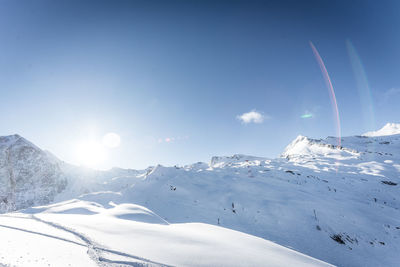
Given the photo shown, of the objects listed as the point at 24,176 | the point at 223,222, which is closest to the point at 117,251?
the point at 223,222

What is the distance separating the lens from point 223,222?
9.98m

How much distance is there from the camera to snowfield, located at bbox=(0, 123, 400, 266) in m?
3.11

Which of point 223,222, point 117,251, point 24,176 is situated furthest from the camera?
point 24,176

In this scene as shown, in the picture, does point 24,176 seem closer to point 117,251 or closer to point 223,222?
point 223,222

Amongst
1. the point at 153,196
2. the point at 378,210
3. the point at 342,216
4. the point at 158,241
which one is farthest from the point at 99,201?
the point at 378,210

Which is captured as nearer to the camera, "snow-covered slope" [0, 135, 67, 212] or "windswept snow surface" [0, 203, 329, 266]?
"windswept snow surface" [0, 203, 329, 266]

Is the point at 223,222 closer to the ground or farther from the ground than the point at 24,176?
closer to the ground

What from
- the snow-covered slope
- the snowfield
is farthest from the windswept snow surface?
the snow-covered slope

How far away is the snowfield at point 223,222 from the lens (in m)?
3.11

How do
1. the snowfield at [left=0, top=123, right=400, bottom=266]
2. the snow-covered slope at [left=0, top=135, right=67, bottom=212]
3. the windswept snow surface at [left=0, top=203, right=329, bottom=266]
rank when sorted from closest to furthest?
the windswept snow surface at [left=0, top=203, right=329, bottom=266]
the snowfield at [left=0, top=123, right=400, bottom=266]
the snow-covered slope at [left=0, top=135, right=67, bottom=212]

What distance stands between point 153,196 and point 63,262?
39.9ft

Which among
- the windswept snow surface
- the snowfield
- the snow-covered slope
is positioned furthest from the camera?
the snow-covered slope

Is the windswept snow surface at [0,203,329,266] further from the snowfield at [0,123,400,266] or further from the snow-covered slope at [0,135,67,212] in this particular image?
Result: the snow-covered slope at [0,135,67,212]

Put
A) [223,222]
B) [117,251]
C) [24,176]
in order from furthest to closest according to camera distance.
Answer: [24,176] → [223,222] → [117,251]
